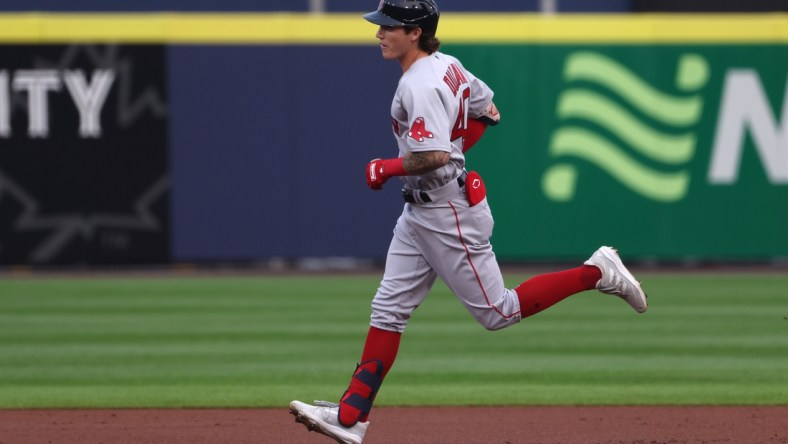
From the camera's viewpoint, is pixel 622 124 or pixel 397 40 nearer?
pixel 397 40

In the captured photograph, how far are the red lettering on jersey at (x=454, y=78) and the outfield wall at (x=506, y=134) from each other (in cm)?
946

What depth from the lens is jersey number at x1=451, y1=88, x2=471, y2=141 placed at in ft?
19.9

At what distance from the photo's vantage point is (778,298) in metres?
12.9

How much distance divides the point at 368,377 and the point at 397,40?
4.76 feet

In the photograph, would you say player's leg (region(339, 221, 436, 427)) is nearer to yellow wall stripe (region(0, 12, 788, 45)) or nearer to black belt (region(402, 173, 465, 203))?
black belt (region(402, 173, 465, 203))

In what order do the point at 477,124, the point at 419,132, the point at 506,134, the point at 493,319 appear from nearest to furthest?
the point at 419,132 < the point at 493,319 < the point at 477,124 < the point at 506,134

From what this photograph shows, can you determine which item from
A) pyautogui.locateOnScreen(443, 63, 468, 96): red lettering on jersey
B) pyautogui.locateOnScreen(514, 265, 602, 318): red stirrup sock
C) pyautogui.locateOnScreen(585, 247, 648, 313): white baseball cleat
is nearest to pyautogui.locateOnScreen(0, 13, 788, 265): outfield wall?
pyautogui.locateOnScreen(585, 247, 648, 313): white baseball cleat

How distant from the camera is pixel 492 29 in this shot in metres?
15.7

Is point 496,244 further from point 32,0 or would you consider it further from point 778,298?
point 32,0

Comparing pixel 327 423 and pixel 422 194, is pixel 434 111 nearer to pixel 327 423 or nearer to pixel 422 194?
pixel 422 194

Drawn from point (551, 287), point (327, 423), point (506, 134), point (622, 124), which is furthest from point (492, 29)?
point (327, 423)

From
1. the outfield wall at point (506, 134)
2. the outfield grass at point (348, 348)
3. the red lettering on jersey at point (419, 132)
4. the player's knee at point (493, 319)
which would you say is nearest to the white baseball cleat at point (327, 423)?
the player's knee at point (493, 319)

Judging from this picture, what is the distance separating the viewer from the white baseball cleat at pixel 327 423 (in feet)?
19.6

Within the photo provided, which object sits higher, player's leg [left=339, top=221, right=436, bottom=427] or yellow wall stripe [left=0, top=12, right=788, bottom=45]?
yellow wall stripe [left=0, top=12, right=788, bottom=45]
